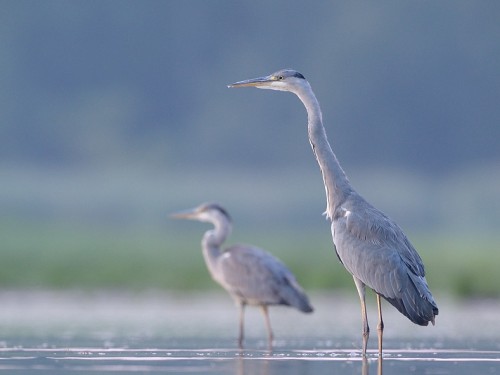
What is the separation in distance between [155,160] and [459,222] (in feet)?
37.1

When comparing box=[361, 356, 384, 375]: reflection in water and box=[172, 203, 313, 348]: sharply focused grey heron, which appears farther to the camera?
box=[172, 203, 313, 348]: sharply focused grey heron

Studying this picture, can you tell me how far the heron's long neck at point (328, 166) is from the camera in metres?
12.4

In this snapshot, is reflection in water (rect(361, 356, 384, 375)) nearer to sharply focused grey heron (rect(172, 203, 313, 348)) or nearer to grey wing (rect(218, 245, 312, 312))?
sharply focused grey heron (rect(172, 203, 313, 348))

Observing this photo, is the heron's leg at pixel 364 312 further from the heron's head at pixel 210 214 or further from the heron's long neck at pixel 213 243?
the heron's head at pixel 210 214

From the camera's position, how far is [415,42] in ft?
195

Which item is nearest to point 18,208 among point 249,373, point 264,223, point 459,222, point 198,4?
point 264,223

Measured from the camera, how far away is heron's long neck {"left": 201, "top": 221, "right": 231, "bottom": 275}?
16562 mm

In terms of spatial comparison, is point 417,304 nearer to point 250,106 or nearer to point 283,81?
point 283,81

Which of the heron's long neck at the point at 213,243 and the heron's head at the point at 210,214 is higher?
the heron's head at the point at 210,214

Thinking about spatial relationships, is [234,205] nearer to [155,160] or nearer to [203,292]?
[155,160]

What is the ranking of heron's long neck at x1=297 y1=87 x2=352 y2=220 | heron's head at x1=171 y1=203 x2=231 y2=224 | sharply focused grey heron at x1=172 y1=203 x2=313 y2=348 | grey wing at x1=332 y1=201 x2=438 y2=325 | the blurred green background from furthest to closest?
the blurred green background → heron's head at x1=171 y1=203 x2=231 y2=224 → sharply focused grey heron at x1=172 y1=203 x2=313 y2=348 → heron's long neck at x1=297 y1=87 x2=352 y2=220 → grey wing at x1=332 y1=201 x2=438 y2=325

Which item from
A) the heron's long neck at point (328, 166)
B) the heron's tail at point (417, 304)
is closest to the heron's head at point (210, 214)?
the heron's long neck at point (328, 166)

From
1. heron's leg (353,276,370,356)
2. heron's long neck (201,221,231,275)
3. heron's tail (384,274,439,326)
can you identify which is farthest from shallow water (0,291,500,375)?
heron's long neck (201,221,231,275)

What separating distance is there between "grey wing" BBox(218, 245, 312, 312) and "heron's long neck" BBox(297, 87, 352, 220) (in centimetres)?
279
